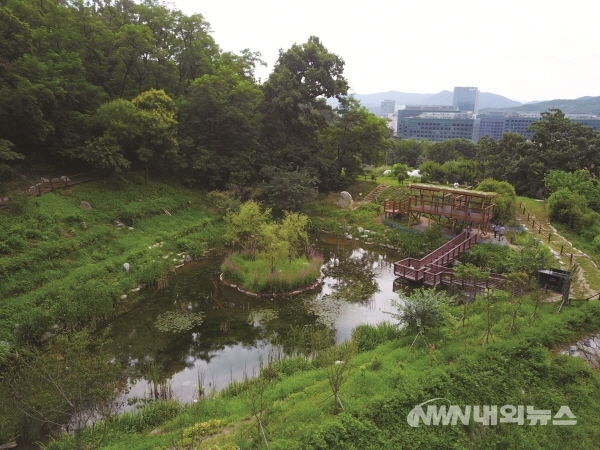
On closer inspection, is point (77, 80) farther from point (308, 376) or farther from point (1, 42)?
point (308, 376)

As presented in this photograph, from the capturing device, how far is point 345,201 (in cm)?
3016

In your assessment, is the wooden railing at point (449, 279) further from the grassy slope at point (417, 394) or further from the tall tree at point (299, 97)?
the tall tree at point (299, 97)

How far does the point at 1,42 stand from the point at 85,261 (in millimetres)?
11875

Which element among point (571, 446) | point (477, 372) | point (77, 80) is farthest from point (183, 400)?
point (77, 80)

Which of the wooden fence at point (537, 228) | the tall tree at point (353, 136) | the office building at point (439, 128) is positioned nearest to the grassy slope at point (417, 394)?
the wooden fence at point (537, 228)

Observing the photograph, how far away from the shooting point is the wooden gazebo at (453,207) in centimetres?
2181

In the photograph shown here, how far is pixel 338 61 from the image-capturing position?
3095 centimetres

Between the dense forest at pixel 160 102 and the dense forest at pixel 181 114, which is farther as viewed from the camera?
the dense forest at pixel 181 114

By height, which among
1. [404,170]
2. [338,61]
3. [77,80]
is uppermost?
[338,61]

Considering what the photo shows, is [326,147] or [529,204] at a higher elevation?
[326,147]

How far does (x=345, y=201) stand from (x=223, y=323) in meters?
17.6

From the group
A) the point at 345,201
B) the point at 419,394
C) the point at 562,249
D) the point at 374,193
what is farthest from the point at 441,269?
the point at 374,193

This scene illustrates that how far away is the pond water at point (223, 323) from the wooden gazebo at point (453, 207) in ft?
Answer: 18.1

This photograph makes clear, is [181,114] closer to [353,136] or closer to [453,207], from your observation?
[353,136]
